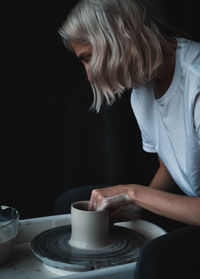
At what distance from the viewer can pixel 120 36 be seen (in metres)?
1.14

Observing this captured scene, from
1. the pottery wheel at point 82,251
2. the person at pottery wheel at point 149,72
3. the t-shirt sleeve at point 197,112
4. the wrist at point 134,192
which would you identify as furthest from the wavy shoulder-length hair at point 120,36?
the pottery wheel at point 82,251

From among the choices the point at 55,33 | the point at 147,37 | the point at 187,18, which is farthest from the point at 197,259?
the point at 187,18

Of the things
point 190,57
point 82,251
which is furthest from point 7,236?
point 190,57

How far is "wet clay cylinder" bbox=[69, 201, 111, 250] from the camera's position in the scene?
104 cm

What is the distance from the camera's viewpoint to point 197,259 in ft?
2.79

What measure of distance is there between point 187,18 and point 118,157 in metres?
0.73

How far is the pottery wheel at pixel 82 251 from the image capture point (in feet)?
3.13

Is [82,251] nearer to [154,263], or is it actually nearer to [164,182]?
[154,263]

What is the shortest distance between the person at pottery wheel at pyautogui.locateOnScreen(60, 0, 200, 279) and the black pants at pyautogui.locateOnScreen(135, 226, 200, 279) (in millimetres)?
125

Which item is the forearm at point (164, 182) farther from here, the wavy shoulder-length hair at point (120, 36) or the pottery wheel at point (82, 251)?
the wavy shoulder-length hair at point (120, 36)

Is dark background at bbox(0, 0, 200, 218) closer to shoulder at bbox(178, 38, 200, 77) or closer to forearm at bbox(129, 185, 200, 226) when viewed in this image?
shoulder at bbox(178, 38, 200, 77)

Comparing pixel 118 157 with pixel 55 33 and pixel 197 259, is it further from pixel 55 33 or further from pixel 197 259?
pixel 197 259

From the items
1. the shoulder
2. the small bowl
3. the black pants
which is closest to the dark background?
the shoulder

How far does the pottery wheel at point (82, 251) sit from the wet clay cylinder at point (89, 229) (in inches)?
0.7
